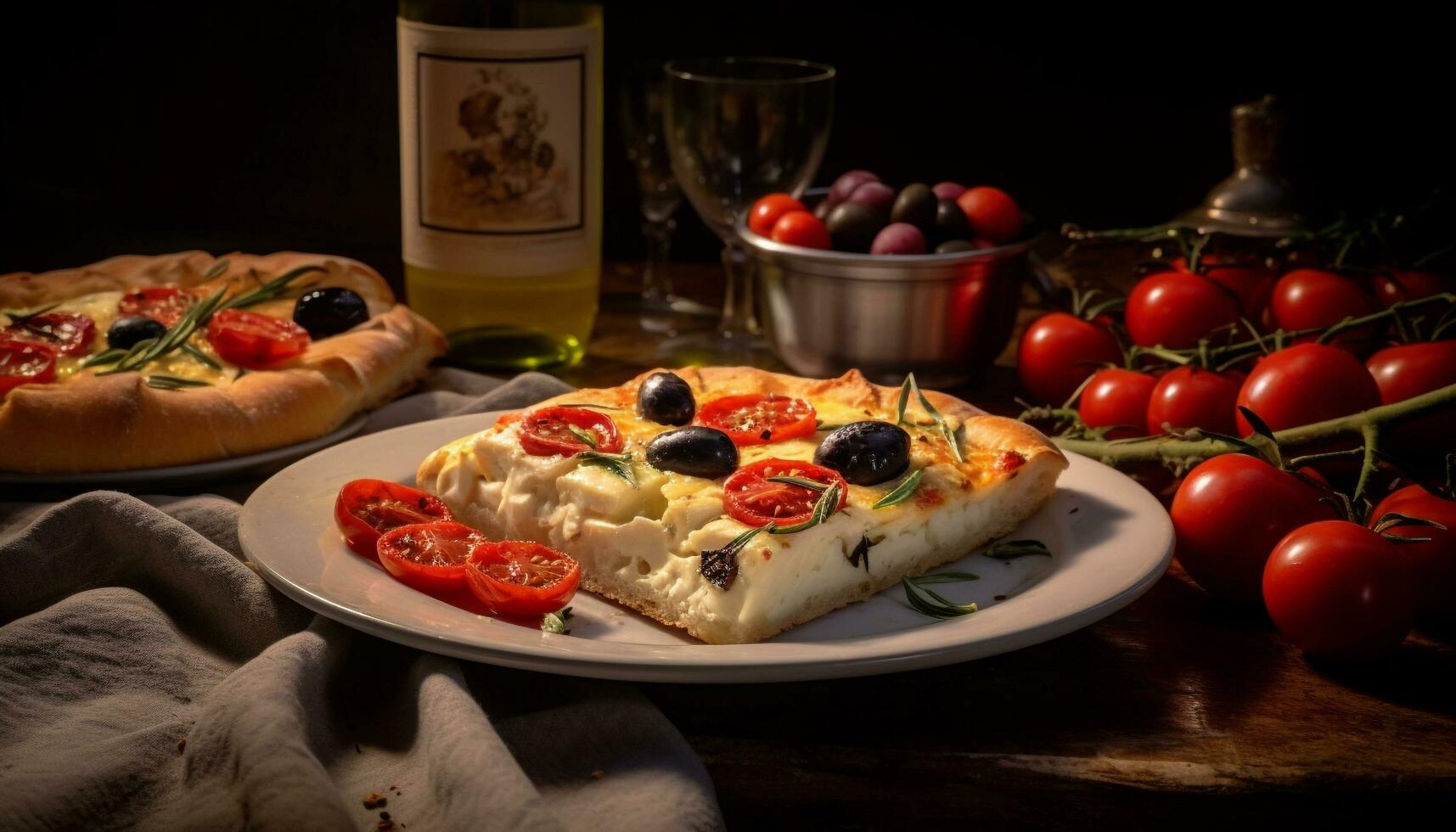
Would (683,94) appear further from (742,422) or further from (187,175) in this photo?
(187,175)

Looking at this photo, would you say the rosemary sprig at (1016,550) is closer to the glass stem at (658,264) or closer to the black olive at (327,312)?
the black olive at (327,312)

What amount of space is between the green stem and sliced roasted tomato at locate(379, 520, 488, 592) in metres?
1.20

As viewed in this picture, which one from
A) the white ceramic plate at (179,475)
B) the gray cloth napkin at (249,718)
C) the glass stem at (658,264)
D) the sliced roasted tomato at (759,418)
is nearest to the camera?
the gray cloth napkin at (249,718)

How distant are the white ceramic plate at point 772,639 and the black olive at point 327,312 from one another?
75cm

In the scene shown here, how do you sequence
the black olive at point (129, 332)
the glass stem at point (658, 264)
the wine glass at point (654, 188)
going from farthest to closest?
the glass stem at point (658, 264)
the wine glass at point (654, 188)
the black olive at point (129, 332)

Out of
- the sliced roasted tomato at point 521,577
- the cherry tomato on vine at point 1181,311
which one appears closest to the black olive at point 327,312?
the sliced roasted tomato at point 521,577

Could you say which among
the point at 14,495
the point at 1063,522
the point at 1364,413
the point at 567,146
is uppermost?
the point at 567,146

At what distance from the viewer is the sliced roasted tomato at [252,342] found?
3.13m

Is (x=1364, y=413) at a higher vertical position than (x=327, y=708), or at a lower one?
higher

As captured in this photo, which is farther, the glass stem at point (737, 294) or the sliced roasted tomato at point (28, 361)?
the glass stem at point (737, 294)

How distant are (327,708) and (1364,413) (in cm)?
178

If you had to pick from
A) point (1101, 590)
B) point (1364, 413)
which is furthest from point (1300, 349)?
point (1101, 590)

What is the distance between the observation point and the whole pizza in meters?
2.73

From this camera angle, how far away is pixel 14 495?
109 inches
